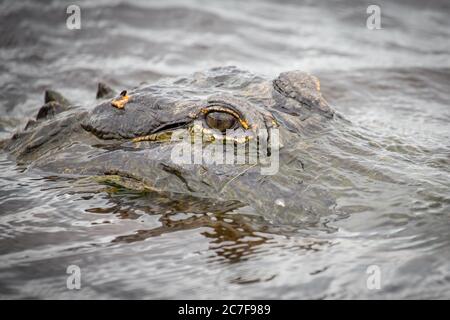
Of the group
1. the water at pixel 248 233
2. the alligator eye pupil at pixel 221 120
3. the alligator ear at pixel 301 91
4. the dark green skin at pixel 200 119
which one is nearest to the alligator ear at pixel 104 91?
the dark green skin at pixel 200 119

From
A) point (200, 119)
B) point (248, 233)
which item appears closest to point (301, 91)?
point (200, 119)

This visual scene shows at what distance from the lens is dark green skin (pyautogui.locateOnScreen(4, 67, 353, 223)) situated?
14.3 ft

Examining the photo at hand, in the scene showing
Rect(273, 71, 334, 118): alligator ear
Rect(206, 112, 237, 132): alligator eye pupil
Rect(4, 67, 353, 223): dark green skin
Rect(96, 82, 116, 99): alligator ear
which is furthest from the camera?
Rect(96, 82, 116, 99): alligator ear

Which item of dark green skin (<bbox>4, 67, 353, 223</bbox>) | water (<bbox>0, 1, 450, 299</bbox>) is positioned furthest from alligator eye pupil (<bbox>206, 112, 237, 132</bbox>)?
water (<bbox>0, 1, 450, 299</bbox>)

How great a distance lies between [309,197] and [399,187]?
65 centimetres

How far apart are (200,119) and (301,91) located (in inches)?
37.2

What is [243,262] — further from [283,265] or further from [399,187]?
[399,187]

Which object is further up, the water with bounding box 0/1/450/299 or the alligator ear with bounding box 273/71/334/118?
the alligator ear with bounding box 273/71/334/118

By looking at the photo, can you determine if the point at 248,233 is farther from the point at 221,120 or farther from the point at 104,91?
the point at 104,91

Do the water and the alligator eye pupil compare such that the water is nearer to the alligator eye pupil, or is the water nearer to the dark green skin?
the dark green skin

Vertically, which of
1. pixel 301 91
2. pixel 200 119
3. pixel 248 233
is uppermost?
pixel 301 91

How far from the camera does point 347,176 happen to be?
14.5 feet

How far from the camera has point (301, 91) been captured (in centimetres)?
514

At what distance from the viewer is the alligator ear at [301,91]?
16.8 feet
